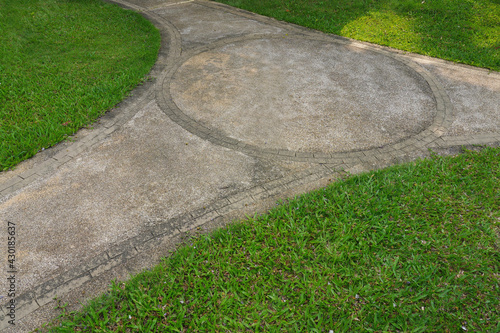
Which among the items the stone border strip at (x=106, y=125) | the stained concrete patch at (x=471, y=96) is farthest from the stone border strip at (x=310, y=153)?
the stone border strip at (x=106, y=125)

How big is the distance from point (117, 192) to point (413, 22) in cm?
993

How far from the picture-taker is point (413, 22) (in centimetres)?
976

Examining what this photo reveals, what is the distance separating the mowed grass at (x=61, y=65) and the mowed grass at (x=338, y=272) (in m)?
3.22

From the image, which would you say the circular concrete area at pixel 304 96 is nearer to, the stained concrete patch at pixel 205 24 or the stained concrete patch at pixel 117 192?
the stained concrete patch at pixel 117 192

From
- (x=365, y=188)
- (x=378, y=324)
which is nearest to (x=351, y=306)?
(x=378, y=324)

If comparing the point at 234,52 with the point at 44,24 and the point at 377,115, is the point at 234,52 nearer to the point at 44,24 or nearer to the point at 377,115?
the point at 377,115

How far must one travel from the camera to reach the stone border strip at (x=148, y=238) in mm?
3160

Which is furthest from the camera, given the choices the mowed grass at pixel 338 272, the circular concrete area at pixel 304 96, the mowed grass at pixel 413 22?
the mowed grass at pixel 413 22

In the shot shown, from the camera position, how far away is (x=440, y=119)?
5.78 m

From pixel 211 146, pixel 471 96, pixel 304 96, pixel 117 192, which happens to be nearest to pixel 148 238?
pixel 117 192

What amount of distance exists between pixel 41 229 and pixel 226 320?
2.51 m

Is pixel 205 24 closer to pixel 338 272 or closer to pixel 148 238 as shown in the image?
pixel 148 238

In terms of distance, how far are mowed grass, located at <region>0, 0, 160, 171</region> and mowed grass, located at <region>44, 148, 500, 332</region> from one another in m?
3.22

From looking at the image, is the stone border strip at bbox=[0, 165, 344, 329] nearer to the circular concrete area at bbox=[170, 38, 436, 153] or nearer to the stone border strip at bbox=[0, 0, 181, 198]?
the circular concrete area at bbox=[170, 38, 436, 153]
